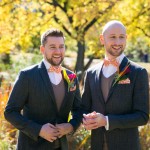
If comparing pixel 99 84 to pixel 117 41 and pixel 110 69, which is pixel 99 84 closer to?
pixel 110 69

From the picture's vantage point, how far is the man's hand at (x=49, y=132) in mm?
3369

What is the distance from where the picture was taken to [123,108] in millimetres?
3482

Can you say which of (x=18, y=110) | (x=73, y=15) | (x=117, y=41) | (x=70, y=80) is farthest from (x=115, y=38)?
(x=73, y=15)

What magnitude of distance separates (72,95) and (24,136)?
0.58 meters

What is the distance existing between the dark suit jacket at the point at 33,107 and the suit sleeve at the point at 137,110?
1.39ft

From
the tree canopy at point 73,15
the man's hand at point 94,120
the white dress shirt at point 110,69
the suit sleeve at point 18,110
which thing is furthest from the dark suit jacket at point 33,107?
the tree canopy at point 73,15

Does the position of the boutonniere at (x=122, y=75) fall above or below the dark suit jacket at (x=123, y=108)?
above

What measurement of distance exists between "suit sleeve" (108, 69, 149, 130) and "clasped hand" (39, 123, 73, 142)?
43 cm

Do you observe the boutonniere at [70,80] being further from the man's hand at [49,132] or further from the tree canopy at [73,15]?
the tree canopy at [73,15]

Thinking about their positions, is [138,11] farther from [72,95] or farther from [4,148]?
[72,95]

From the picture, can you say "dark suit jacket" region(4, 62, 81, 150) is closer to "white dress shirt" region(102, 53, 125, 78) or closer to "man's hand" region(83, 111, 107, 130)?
"man's hand" region(83, 111, 107, 130)

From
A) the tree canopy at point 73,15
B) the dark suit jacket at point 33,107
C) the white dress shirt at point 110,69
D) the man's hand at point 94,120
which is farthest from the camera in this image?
the tree canopy at point 73,15

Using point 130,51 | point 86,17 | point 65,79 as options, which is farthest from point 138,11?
point 130,51

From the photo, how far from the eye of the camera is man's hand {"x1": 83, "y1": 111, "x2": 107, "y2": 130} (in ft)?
11.0
